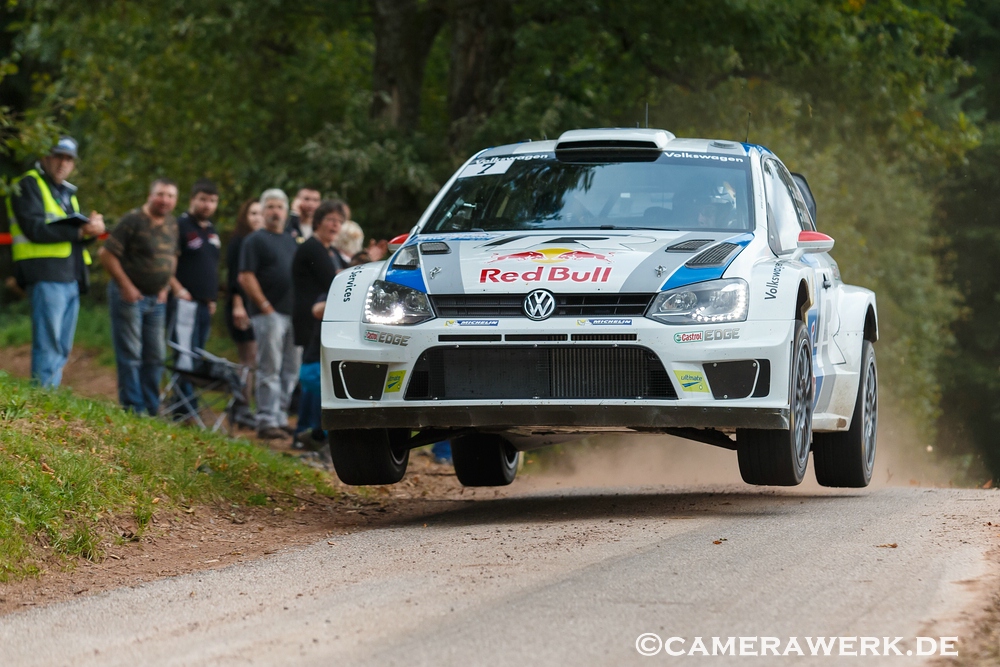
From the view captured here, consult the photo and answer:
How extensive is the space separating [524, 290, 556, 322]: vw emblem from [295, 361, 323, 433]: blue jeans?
4458 millimetres

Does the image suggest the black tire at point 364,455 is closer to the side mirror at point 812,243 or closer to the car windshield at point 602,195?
the car windshield at point 602,195

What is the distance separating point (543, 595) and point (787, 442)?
257cm

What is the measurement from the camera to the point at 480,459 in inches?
408

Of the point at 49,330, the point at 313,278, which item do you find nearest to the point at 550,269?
the point at 313,278

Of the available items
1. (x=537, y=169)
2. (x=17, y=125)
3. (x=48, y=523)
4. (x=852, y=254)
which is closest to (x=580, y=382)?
(x=537, y=169)

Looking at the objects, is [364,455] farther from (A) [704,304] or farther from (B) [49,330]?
(B) [49,330]

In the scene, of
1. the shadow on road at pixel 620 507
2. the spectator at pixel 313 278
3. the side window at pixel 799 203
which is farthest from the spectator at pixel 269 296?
the side window at pixel 799 203

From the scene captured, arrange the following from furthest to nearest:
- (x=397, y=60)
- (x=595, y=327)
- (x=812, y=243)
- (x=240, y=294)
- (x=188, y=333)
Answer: (x=397, y=60), (x=240, y=294), (x=188, y=333), (x=812, y=243), (x=595, y=327)

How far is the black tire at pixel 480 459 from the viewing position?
10258 millimetres

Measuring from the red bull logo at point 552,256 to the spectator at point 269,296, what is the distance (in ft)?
19.9

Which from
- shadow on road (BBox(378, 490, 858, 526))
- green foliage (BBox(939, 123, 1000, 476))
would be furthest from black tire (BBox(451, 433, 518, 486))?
green foliage (BBox(939, 123, 1000, 476))

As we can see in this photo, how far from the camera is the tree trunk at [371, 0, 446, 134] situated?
802 inches

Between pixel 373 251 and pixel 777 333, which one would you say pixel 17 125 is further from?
pixel 777 333

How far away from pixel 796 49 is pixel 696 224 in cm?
1186
